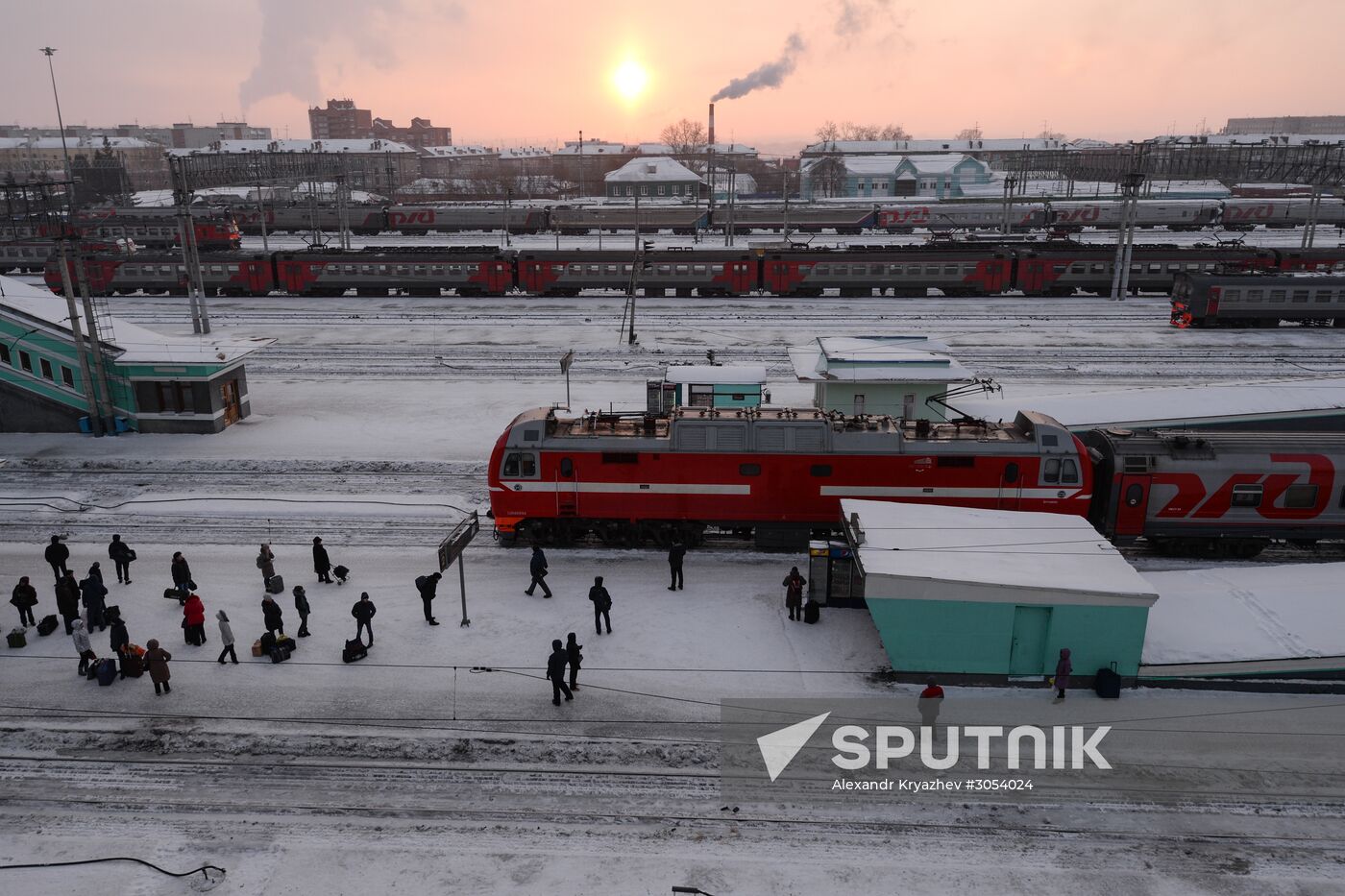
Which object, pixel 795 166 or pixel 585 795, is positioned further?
pixel 795 166

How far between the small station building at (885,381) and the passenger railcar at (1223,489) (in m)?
7.45

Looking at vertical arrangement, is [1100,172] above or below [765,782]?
above

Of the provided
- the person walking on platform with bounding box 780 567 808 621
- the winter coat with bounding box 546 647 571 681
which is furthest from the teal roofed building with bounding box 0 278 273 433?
the person walking on platform with bounding box 780 567 808 621

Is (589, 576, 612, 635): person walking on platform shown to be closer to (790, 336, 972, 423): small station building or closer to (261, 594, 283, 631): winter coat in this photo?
(261, 594, 283, 631): winter coat

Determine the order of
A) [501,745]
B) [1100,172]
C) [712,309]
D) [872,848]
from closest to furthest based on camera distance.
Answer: [872,848]
[501,745]
[712,309]
[1100,172]

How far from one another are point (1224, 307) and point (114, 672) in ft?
173

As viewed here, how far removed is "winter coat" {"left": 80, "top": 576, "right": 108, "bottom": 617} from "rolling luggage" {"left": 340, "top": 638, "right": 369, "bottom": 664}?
5775 millimetres

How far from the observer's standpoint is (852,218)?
100 m

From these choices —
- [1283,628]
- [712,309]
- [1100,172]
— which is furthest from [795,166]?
[1283,628]

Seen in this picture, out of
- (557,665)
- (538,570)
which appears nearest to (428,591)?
(538,570)

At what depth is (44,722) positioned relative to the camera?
615 inches

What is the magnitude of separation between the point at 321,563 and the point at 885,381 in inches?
694

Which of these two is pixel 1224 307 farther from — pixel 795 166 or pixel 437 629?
pixel 795 166

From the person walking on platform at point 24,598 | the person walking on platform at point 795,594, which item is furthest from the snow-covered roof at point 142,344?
the person walking on platform at point 795,594
